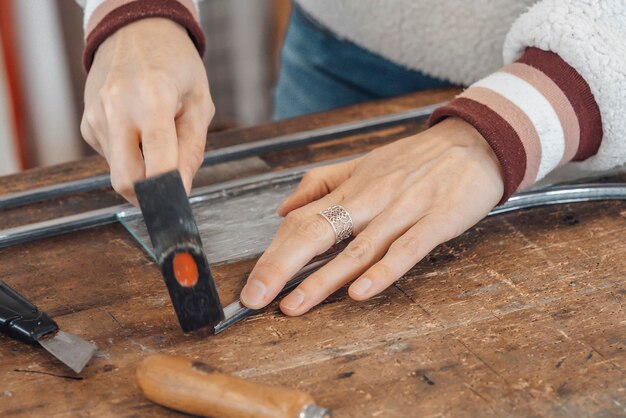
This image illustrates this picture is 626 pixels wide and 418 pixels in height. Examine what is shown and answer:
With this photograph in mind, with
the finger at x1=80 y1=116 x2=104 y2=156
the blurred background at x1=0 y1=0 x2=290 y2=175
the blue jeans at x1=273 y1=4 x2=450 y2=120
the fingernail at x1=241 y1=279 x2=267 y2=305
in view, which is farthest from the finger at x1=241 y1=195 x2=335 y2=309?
the blurred background at x1=0 y1=0 x2=290 y2=175

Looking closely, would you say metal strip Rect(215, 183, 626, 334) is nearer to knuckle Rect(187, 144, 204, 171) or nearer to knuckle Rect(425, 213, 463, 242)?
knuckle Rect(425, 213, 463, 242)

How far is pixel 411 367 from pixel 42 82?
1659 mm

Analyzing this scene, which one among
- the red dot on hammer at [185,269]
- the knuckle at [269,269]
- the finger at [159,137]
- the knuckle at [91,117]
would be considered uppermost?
the finger at [159,137]

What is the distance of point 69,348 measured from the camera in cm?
69

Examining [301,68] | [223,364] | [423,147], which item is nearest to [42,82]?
[301,68]

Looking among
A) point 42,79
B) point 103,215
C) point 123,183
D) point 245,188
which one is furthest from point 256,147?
point 42,79

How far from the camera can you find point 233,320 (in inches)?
28.7

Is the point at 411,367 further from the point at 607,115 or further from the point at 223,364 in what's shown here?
the point at 607,115

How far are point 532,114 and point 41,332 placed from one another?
1.69 ft

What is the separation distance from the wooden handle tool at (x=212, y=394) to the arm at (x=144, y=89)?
18 centimetres

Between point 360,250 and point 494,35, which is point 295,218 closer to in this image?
point 360,250

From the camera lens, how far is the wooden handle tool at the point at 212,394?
0.60 m

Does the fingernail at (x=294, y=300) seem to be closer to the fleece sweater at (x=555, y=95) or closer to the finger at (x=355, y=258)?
the finger at (x=355, y=258)

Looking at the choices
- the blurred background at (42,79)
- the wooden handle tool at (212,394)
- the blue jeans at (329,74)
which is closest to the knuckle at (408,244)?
the wooden handle tool at (212,394)
